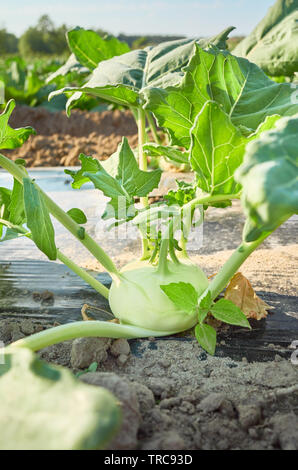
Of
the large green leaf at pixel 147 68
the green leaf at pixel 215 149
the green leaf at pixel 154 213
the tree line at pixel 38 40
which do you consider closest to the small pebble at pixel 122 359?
the green leaf at pixel 154 213

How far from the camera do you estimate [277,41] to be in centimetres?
184

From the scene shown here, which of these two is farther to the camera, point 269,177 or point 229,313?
point 229,313

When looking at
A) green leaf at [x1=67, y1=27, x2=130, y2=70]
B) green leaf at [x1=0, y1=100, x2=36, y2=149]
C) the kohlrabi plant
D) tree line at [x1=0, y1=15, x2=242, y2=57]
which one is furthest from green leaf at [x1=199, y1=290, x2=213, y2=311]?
tree line at [x1=0, y1=15, x2=242, y2=57]

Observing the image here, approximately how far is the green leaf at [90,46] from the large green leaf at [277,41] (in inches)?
25.1

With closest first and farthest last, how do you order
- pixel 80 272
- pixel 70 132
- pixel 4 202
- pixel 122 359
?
pixel 122 359, pixel 80 272, pixel 4 202, pixel 70 132

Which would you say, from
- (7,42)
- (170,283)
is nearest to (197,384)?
(170,283)

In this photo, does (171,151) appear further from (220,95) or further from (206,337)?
(206,337)

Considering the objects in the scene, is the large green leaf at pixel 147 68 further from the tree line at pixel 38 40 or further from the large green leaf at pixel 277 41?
the tree line at pixel 38 40

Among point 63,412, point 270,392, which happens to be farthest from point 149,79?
point 63,412

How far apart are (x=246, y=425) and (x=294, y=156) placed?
1.68 ft

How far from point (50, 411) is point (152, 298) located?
2.19ft

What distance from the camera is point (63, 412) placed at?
0.65 metres

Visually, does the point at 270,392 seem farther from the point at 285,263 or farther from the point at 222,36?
the point at 222,36

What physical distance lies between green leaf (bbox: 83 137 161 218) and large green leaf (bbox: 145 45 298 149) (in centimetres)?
13
